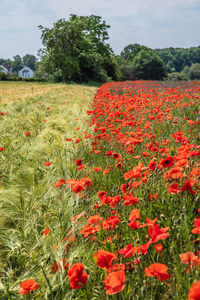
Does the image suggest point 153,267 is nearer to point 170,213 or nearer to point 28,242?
point 170,213

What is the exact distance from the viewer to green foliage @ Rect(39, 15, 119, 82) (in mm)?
27406

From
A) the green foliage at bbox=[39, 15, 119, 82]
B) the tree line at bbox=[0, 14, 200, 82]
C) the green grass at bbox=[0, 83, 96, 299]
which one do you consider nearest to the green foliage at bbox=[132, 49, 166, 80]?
the tree line at bbox=[0, 14, 200, 82]

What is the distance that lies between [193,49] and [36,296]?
16408 cm

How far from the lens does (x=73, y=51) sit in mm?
28703

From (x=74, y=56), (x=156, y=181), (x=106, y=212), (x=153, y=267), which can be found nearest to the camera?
(x=153, y=267)

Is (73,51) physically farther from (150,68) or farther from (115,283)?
(150,68)

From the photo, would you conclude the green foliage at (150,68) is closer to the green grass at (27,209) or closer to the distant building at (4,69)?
the green grass at (27,209)

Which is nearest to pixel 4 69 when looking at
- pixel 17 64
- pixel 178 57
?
pixel 17 64

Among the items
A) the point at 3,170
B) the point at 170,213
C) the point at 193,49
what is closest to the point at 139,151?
the point at 170,213

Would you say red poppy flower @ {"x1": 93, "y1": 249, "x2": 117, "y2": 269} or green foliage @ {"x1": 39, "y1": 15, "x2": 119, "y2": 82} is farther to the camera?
green foliage @ {"x1": 39, "y1": 15, "x2": 119, "y2": 82}

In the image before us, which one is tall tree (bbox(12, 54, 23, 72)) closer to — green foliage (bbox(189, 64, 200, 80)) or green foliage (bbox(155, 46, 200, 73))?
green foliage (bbox(155, 46, 200, 73))

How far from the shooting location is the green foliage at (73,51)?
2741 centimetres

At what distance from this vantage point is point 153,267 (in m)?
0.92

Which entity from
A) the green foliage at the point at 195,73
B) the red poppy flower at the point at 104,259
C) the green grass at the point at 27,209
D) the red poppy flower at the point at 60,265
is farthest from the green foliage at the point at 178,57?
the red poppy flower at the point at 104,259
